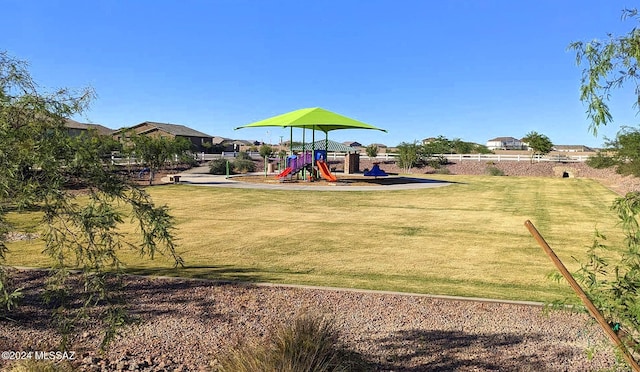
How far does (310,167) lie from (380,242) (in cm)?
2030

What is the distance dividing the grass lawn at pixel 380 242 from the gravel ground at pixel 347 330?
84 centimetres

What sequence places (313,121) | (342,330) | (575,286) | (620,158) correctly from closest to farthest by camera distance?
1. (575,286)
2. (342,330)
3. (313,121)
4. (620,158)

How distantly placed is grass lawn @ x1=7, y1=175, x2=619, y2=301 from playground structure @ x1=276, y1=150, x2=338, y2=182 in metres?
8.62

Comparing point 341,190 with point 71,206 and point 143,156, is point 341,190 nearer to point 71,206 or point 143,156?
point 143,156

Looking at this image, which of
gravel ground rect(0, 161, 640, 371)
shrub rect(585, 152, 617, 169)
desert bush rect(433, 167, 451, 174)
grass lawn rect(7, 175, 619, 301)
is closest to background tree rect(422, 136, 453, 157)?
desert bush rect(433, 167, 451, 174)

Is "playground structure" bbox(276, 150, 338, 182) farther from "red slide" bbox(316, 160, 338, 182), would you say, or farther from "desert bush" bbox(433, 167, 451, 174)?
"desert bush" bbox(433, 167, 451, 174)

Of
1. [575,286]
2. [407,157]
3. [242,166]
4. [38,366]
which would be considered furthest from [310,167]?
[575,286]

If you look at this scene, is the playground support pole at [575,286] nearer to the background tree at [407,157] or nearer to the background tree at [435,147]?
the background tree at [407,157]

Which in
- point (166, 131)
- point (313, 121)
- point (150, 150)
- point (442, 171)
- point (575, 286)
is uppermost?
point (166, 131)

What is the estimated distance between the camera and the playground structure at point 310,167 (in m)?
29.4

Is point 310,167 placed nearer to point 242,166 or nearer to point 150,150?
point 150,150

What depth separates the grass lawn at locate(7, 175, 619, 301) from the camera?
7.56m

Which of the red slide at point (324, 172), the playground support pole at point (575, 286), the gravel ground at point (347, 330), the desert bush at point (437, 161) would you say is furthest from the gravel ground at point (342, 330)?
the desert bush at point (437, 161)

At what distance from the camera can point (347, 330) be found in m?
5.18
